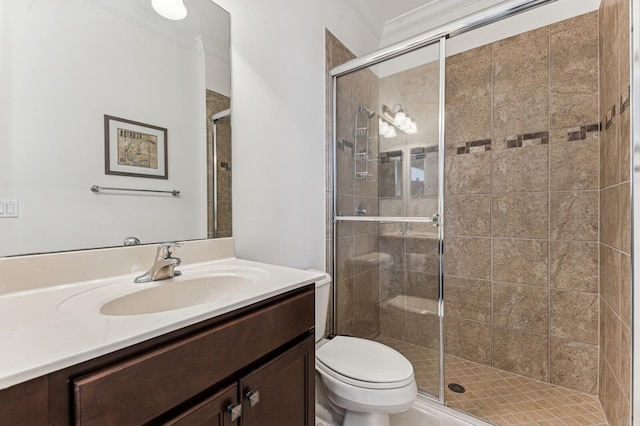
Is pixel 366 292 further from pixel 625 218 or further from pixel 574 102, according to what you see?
pixel 574 102

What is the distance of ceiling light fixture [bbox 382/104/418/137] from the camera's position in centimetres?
Answer: 181

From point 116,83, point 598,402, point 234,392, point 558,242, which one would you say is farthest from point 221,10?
point 598,402

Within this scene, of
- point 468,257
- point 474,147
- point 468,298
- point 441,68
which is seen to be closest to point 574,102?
point 474,147

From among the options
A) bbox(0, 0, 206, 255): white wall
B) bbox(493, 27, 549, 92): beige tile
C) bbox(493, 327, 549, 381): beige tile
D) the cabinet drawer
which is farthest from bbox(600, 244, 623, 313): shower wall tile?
bbox(0, 0, 206, 255): white wall

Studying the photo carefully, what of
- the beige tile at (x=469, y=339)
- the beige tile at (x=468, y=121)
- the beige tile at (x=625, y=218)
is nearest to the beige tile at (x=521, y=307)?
the beige tile at (x=469, y=339)

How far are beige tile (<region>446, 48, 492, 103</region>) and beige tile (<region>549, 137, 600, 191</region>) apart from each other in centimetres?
60

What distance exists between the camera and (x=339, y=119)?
6.35 ft

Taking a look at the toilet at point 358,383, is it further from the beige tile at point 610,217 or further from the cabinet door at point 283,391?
the beige tile at point 610,217

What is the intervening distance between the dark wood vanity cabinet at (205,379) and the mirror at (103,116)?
0.58m

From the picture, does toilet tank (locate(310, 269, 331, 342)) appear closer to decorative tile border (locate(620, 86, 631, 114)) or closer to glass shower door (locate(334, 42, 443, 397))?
glass shower door (locate(334, 42, 443, 397))

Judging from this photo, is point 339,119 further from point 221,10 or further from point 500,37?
point 500,37

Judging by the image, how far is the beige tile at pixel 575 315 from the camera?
5.59ft

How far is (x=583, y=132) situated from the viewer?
5.69 feet

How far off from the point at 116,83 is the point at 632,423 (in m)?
2.23
